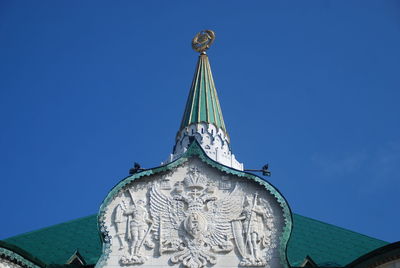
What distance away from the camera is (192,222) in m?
21.0

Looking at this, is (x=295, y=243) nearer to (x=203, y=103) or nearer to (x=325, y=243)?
(x=325, y=243)

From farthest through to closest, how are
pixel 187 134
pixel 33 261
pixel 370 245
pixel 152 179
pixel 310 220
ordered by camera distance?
1. pixel 187 134
2. pixel 310 220
3. pixel 370 245
4. pixel 152 179
5. pixel 33 261

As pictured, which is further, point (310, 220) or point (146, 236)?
point (310, 220)

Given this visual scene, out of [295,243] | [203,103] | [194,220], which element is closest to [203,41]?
[203,103]

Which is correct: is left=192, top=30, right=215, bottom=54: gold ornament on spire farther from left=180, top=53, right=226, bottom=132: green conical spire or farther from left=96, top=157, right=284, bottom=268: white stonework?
left=96, top=157, right=284, bottom=268: white stonework

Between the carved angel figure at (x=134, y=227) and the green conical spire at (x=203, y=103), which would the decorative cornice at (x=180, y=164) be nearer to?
the carved angel figure at (x=134, y=227)

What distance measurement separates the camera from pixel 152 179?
21828 mm

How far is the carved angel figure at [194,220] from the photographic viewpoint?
2066cm

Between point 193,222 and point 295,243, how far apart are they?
450cm

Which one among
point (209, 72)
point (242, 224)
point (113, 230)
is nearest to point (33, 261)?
point (113, 230)

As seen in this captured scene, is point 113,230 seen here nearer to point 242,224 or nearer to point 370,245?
point 242,224

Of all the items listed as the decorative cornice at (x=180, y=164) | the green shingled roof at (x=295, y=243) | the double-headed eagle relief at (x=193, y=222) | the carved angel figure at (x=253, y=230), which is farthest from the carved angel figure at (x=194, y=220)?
the green shingled roof at (x=295, y=243)

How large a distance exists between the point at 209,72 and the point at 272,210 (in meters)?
12.4

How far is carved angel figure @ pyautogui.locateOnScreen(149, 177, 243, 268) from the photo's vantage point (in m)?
20.7
